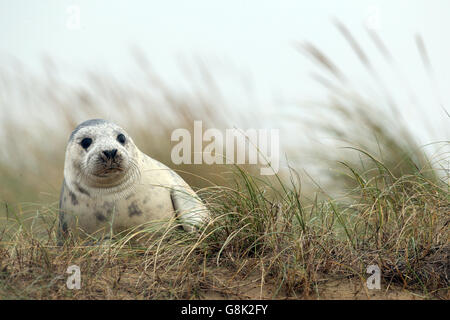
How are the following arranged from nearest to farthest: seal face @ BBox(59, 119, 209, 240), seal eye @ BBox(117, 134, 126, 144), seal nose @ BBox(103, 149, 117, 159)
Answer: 1. seal nose @ BBox(103, 149, 117, 159)
2. seal face @ BBox(59, 119, 209, 240)
3. seal eye @ BBox(117, 134, 126, 144)

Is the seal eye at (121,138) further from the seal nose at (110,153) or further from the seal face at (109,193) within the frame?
the seal nose at (110,153)

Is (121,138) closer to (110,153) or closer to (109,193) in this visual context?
(110,153)

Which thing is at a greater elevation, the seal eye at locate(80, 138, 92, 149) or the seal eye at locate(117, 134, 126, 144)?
the seal eye at locate(117, 134, 126, 144)

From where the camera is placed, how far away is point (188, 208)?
4090 millimetres

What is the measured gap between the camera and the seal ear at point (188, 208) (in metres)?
3.85

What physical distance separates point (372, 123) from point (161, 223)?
249cm

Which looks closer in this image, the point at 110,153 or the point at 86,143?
the point at 110,153

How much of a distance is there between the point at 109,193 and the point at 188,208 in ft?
1.85

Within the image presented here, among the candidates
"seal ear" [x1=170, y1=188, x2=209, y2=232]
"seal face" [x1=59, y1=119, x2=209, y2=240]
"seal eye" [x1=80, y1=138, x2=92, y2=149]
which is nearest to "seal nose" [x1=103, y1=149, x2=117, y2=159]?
"seal face" [x1=59, y1=119, x2=209, y2=240]

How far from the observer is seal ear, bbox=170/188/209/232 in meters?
3.85

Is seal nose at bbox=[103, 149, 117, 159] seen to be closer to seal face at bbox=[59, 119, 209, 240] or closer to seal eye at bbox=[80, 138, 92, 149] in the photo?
seal face at bbox=[59, 119, 209, 240]

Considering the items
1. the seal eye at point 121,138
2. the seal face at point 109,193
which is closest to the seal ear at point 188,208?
the seal face at point 109,193

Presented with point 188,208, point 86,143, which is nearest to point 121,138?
point 86,143

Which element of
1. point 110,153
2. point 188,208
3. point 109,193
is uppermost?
point 110,153
